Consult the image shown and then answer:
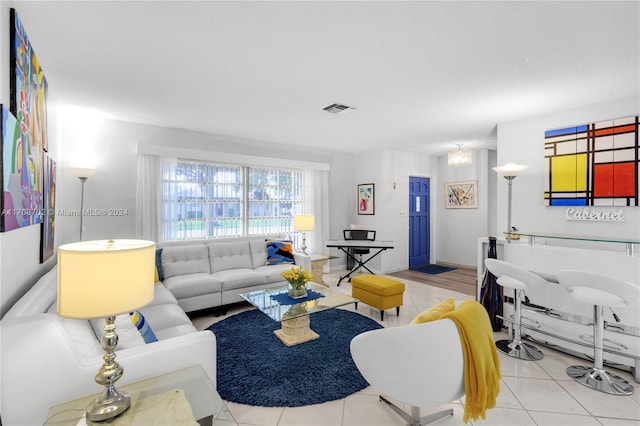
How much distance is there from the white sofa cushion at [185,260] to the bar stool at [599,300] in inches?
157

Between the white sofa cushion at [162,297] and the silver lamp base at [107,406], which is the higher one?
the silver lamp base at [107,406]

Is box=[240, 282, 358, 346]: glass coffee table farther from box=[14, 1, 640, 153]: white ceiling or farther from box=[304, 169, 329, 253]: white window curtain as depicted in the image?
box=[304, 169, 329, 253]: white window curtain

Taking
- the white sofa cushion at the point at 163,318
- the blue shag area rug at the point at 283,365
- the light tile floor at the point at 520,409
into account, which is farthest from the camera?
the white sofa cushion at the point at 163,318

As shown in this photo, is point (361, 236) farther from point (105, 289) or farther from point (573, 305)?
point (105, 289)

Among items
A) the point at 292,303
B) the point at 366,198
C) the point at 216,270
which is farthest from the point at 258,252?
the point at 366,198

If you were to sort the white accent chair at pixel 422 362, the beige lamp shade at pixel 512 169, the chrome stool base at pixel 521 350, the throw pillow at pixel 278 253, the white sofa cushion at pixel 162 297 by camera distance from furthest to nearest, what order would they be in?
the throw pillow at pixel 278 253 < the beige lamp shade at pixel 512 169 < the white sofa cushion at pixel 162 297 < the chrome stool base at pixel 521 350 < the white accent chair at pixel 422 362

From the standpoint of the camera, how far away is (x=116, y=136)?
4082mm

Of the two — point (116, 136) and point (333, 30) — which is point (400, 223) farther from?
point (116, 136)

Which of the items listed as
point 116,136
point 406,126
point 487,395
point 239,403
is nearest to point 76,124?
point 116,136

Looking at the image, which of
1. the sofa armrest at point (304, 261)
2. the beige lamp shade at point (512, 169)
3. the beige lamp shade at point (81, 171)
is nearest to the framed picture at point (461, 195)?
the beige lamp shade at point (512, 169)

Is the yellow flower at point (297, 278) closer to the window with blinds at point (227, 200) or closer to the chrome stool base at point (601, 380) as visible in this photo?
the window with blinds at point (227, 200)

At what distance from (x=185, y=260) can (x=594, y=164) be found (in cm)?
517

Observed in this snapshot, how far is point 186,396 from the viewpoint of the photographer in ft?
4.50

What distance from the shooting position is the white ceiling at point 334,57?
1.82 meters
